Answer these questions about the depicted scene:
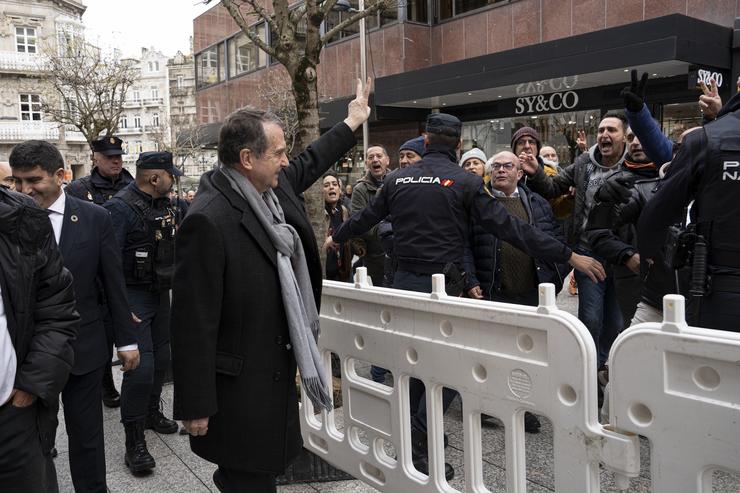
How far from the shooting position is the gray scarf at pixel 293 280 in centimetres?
256

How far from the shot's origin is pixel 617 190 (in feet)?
13.2

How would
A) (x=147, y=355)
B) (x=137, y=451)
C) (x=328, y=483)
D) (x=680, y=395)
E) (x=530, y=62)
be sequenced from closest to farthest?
(x=680, y=395)
(x=328, y=483)
(x=137, y=451)
(x=147, y=355)
(x=530, y=62)

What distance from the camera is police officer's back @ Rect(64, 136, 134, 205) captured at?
542 centimetres

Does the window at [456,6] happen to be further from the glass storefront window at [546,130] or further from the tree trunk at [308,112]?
the tree trunk at [308,112]

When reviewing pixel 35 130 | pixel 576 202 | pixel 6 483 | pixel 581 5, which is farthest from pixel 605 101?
pixel 35 130

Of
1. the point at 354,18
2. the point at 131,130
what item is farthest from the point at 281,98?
the point at 131,130

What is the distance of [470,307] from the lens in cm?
268

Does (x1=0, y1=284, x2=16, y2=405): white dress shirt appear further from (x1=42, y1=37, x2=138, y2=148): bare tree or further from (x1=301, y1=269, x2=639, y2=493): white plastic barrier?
(x1=42, y1=37, x2=138, y2=148): bare tree

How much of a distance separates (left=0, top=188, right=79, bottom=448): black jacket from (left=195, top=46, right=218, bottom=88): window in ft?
87.0

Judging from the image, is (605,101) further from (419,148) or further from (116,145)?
(116,145)

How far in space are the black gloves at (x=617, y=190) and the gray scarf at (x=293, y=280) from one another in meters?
2.31

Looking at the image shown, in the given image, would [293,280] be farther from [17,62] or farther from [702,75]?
[17,62]

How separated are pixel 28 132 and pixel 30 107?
7.35 feet

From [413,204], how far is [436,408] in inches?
61.5
